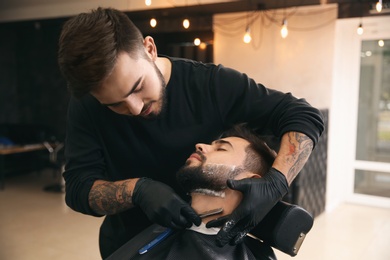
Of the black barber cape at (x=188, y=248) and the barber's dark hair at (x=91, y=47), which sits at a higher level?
the barber's dark hair at (x=91, y=47)

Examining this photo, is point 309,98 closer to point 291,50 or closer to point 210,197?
point 291,50

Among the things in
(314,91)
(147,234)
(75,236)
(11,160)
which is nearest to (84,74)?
(147,234)

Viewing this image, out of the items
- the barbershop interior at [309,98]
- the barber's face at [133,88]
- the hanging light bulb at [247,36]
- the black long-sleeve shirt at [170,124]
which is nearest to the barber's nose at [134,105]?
the barber's face at [133,88]

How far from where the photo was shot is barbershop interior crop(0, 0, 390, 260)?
3.87m

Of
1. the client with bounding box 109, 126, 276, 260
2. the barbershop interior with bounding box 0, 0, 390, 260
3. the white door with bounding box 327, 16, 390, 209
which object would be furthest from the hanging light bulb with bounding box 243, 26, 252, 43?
the client with bounding box 109, 126, 276, 260

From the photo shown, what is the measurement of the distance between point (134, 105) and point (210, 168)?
1.01 feet

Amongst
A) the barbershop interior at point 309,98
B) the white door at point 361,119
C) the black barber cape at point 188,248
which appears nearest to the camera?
the black barber cape at point 188,248

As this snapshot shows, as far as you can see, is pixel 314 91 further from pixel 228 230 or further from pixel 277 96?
pixel 228 230

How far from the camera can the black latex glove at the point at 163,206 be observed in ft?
3.51

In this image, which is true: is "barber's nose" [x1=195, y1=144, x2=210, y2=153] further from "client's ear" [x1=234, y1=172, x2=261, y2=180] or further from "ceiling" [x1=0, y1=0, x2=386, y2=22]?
"ceiling" [x1=0, y1=0, x2=386, y2=22]

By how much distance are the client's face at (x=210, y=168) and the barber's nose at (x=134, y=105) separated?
0.79 feet

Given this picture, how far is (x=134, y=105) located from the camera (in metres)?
1.09

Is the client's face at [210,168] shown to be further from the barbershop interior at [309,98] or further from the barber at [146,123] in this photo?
the barbershop interior at [309,98]

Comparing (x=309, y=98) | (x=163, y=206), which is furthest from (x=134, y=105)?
(x=309, y=98)
